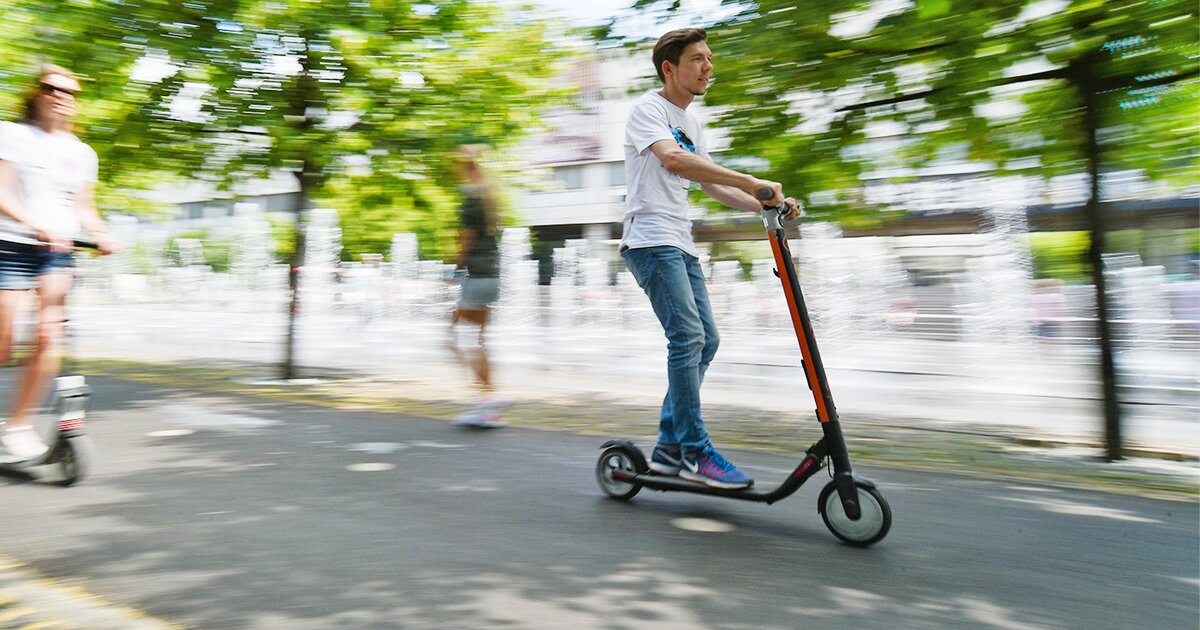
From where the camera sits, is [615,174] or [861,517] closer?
[861,517]

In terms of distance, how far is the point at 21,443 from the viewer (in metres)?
4.45

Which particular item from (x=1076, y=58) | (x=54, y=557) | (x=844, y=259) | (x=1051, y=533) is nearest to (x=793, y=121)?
(x=1076, y=58)

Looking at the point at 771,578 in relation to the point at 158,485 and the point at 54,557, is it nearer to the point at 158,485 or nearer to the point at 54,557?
the point at 54,557

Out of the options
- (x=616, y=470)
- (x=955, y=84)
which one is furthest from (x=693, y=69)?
(x=955, y=84)

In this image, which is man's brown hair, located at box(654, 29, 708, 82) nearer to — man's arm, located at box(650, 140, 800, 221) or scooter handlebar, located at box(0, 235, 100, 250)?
man's arm, located at box(650, 140, 800, 221)

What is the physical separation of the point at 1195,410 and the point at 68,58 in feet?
34.0

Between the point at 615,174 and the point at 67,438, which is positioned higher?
the point at 615,174

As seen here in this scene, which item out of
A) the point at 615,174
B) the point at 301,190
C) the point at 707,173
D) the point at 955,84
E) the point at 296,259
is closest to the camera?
the point at 707,173

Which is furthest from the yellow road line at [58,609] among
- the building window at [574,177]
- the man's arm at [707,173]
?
the building window at [574,177]

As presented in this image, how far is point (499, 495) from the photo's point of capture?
435 cm

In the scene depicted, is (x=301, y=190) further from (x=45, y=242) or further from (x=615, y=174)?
(x=615, y=174)

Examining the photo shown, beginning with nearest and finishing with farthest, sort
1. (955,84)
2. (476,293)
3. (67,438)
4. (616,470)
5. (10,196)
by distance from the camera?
1. (10,196)
2. (616,470)
3. (67,438)
4. (955,84)
5. (476,293)

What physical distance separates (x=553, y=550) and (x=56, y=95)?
3.09 metres

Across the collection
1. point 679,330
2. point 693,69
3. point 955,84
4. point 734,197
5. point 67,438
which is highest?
point 955,84
